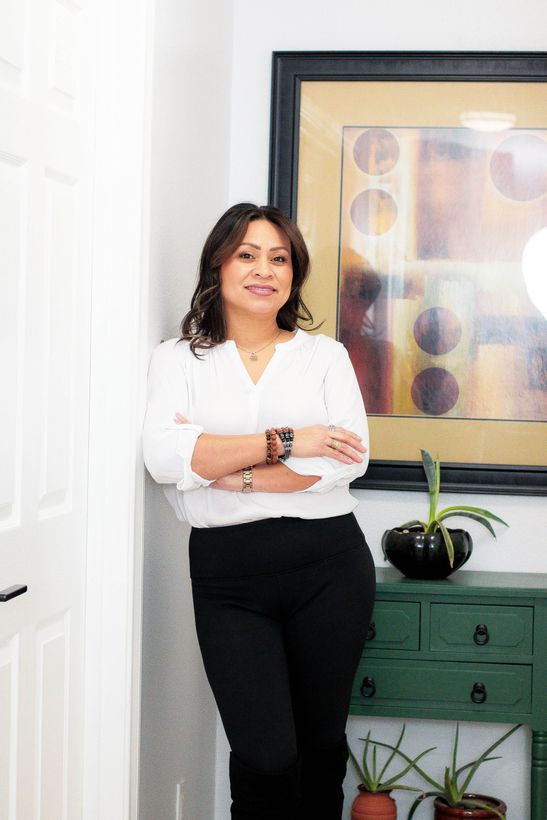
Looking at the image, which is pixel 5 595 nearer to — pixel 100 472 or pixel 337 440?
pixel 100 472

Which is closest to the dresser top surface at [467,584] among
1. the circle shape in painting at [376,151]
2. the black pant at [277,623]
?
the black pant at [277,623]

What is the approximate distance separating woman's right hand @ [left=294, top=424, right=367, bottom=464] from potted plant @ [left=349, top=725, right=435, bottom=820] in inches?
43.6

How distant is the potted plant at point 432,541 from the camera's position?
2.65m

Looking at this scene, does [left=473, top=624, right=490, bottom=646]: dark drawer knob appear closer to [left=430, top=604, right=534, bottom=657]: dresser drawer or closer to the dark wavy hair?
[left=430, top=604, right=534, bottom=657]: dresser drawer

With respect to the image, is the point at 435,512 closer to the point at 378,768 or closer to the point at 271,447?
the point at 378,768

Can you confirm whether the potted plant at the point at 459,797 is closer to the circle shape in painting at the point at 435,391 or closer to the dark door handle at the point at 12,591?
the circle shape in painting at the point at 435,391

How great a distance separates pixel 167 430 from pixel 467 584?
1099mm

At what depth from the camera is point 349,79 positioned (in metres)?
2.89

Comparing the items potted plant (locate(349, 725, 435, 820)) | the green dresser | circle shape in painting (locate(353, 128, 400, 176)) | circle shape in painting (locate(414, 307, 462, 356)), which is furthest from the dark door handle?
circle shape in painting (locate(353, 128, 400, 176))

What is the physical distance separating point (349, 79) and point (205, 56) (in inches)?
20.6

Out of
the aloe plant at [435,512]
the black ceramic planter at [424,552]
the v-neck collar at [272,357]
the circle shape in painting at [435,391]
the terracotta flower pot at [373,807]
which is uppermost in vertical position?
A: the v-neck collar at [272,357]

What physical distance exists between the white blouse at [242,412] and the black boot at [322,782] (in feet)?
1.80

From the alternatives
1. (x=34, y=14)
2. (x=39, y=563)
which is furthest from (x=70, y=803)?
(x=34, y=14)

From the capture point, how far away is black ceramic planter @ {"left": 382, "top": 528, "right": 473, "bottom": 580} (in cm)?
265
